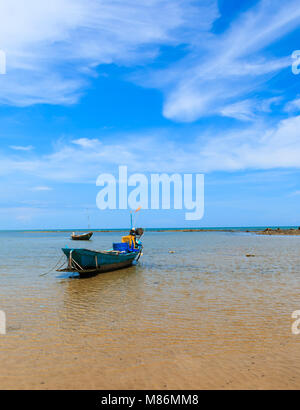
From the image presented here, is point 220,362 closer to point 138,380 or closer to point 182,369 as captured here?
point 182,369

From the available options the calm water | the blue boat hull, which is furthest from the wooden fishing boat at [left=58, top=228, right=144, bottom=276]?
the calm water

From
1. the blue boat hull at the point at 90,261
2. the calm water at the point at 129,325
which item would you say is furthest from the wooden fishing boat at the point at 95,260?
the calm water at the point at 129,325

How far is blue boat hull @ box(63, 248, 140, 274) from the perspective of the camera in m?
18.1

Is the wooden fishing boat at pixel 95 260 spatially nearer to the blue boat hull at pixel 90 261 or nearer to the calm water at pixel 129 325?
the blue boat hull at pixel 90 261

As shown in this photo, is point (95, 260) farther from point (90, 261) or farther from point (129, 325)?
point (129, 325)

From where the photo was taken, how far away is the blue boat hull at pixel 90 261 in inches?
711

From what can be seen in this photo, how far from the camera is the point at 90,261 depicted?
61.9ft

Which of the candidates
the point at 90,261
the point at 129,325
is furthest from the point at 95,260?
the point at 129,325

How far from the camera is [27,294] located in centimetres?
1379

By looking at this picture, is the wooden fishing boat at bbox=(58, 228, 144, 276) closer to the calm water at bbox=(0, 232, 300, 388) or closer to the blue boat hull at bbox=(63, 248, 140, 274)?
the blue boat hull at bbox=(63, 248, 140, 274)

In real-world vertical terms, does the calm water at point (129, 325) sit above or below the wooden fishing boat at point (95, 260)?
below
